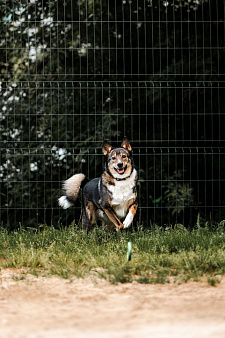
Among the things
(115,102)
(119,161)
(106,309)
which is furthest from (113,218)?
(106,309)

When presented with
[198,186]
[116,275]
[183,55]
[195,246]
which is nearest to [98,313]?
[116,275]

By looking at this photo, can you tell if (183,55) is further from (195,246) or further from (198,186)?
(195,246)

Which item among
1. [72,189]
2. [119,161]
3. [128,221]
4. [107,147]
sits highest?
[107,147]

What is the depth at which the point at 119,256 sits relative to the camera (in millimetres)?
5703

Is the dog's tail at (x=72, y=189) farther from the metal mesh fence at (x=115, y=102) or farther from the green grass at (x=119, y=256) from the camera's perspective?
the green grass at (x=119, y=256)

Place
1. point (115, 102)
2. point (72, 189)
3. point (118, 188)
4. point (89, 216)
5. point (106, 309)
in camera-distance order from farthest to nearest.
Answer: point (115, 102), point (72, 189), point (89, 216), point (118, 188), point (106, 309)

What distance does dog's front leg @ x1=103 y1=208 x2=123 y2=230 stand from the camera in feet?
23.3

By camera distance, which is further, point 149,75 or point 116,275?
point 149,75

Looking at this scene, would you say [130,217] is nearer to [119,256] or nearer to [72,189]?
[72,189]

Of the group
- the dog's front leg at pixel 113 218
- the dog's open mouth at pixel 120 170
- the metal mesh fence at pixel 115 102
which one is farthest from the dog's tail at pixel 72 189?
the dog's open mouth at pixel 120 170

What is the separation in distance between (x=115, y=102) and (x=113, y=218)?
260 cm

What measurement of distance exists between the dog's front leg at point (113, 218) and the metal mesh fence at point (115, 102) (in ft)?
4.16

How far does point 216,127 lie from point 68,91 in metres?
2.56

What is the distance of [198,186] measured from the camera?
856cm
